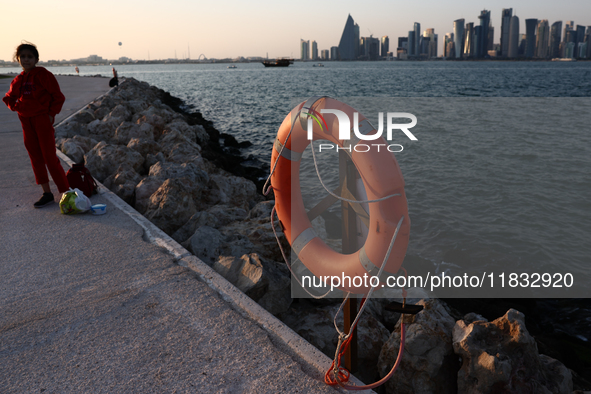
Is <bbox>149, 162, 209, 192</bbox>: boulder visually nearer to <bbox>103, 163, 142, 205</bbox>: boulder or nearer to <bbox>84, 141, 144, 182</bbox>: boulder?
<bbox>103, 163, 142, 205</bbox>: boulder

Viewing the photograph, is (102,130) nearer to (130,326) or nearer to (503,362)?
(130,326)

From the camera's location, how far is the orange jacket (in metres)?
4.02

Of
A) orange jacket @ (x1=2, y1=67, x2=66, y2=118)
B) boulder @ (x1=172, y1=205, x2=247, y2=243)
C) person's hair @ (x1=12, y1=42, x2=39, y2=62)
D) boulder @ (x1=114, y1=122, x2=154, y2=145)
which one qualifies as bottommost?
boulder @ (x1=172, y1=205, x2=247, y2=243)

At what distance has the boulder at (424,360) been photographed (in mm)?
2363

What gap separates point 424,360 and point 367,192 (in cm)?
104

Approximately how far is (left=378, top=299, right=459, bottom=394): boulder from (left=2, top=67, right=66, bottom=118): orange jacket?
3848 mm

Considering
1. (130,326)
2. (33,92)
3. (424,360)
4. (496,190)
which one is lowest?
(496,190)

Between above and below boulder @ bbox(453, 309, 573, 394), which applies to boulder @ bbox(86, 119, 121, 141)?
above

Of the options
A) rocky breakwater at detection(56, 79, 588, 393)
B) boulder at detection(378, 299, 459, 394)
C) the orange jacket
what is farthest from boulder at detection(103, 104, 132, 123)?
boulder at detection(378, 299, 459, 394)

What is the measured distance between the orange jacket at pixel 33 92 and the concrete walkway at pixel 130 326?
124 cm

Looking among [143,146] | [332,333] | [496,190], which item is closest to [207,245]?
[332,333]

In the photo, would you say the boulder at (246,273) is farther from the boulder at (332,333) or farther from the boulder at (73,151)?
the boulder at (73,151)

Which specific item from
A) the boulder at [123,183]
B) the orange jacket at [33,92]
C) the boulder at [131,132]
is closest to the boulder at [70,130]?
the boulder at [131,132]

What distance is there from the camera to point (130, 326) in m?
2.39
